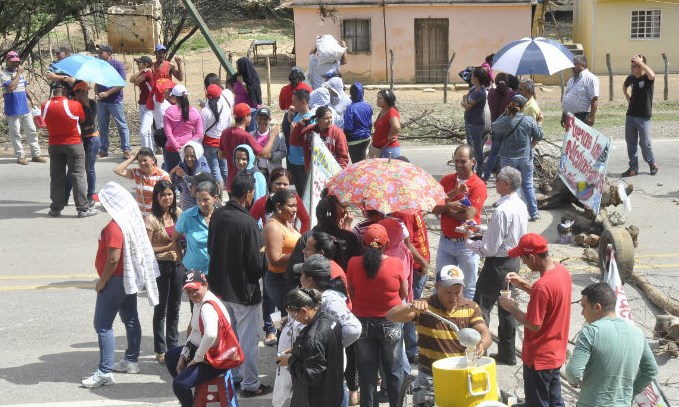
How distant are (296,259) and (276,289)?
0.68m

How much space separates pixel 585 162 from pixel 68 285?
21.3 feet

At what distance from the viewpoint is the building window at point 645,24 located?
119 feet

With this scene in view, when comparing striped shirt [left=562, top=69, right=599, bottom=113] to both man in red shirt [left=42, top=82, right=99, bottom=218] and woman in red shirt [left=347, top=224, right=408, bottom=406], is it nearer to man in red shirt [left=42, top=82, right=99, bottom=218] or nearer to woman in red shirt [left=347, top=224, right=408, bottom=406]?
man in red shirt [left=42, top=82, right=99, bottom=218]

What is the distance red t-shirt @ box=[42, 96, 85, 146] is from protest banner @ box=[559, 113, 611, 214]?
6532 mm

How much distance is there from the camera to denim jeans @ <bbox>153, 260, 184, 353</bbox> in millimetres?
9359

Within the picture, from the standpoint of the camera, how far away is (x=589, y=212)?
43.7ft

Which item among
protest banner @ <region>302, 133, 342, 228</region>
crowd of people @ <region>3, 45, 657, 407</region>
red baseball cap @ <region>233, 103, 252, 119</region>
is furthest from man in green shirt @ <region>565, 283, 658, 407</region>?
red baseball cap @ <region>233, 103, 252, 119</region>

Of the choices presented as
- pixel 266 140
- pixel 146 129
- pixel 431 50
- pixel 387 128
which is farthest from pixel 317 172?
pixel 431 50

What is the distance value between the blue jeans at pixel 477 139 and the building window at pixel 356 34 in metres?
18.9

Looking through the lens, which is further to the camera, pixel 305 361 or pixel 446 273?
pixel 446 273

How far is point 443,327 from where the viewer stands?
7.43 metres

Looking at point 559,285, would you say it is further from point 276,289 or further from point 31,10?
point 31,10

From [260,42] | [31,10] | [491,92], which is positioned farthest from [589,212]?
[260,42]

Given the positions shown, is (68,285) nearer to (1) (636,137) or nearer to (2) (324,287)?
(2) (324,287)
